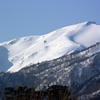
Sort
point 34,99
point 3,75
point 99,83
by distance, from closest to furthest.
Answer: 1. point 34,99
2. point 99,83
3. point 3,75

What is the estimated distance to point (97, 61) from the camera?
568 feet

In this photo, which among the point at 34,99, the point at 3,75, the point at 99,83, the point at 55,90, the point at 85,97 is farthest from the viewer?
the point at 3,75

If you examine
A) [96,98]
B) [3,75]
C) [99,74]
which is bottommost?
[96,98]

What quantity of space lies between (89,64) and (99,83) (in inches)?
1059

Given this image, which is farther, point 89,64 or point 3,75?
point 89,64

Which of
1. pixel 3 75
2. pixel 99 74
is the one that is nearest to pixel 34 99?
pixel 3 75

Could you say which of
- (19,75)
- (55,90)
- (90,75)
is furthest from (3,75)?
(55,90)

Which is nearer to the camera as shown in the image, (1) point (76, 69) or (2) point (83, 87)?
(2) point (83, 87)

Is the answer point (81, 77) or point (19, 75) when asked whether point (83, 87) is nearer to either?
point (81, 77)

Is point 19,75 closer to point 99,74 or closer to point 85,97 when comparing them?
point 99,74

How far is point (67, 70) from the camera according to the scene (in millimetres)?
157625

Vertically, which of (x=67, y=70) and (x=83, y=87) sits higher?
(x=67, y=70)

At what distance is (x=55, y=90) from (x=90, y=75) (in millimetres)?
141376

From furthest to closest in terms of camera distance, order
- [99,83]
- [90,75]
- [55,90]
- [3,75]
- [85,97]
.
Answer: [90,75] < [3,75] < [99,83] < [85,97] < [55,90]
